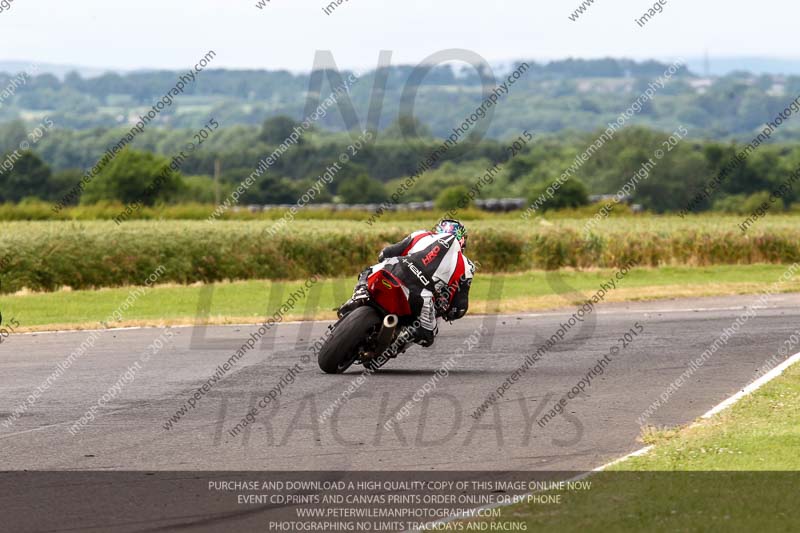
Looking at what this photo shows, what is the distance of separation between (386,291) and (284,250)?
1988cm

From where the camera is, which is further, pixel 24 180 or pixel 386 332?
pixel 24 180

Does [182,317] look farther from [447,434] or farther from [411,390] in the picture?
[447,434]

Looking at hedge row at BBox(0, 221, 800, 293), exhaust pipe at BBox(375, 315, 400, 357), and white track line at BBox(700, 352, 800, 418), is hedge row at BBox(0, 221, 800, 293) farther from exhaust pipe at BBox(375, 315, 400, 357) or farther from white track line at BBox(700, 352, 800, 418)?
white track line at BBox(700, 352, 800, 418)

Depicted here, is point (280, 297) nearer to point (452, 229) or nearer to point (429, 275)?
point (452, 229)

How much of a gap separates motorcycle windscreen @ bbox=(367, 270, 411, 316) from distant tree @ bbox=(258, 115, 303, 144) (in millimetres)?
153191

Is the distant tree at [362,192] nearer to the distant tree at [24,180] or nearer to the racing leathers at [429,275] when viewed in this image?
the distant tree at [24,180]

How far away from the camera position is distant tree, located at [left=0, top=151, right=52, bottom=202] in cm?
9769

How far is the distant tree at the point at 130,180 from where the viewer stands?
78.2 meters

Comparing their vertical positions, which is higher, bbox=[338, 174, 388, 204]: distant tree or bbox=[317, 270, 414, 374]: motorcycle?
bbox=[317, 270, 414, 374]: motorcycle

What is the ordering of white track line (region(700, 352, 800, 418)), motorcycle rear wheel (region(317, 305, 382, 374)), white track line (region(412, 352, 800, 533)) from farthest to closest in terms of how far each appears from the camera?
motorcycle rear wheel (region(317, 305, 382, 374))
white track line (region(700, 352, 800, 418))
white track line (region(412, 352, 800, 533))

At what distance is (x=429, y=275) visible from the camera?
46.3 feet

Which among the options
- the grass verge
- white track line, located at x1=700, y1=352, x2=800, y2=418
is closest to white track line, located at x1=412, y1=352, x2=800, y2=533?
white track line, located at x1=700, y1=352, x2=800, y2=418

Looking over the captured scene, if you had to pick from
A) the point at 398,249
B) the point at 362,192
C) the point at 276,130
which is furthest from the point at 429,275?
the point at 276,130

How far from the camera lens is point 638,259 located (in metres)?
36.9
